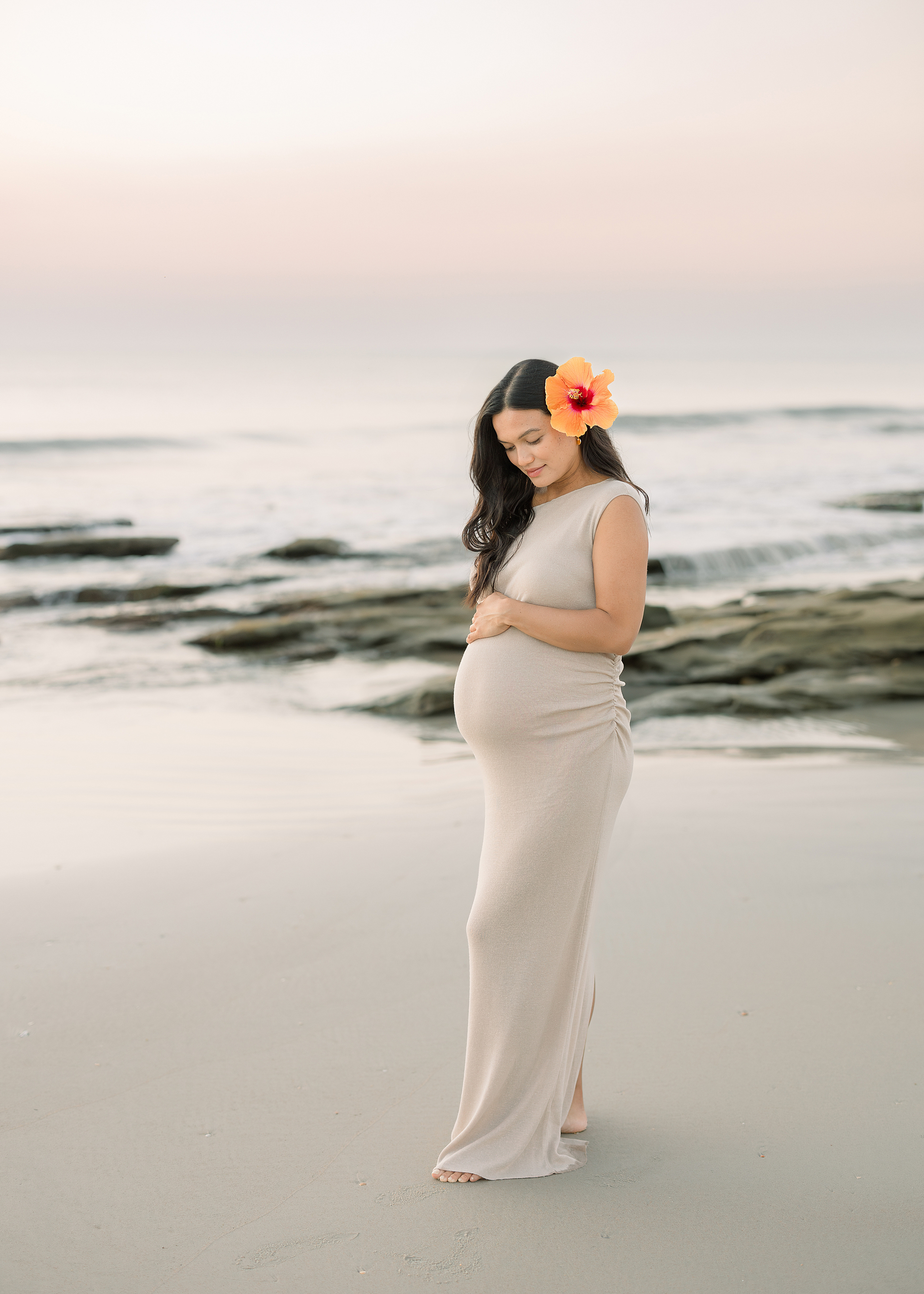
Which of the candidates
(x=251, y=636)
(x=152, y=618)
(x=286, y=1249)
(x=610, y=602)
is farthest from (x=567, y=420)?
(x=152, y=618)

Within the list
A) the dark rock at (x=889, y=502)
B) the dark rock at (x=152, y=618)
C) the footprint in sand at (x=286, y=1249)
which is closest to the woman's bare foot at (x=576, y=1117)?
the footprint in sand at (x=286, y=1249)

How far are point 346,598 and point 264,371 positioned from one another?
58585 mm

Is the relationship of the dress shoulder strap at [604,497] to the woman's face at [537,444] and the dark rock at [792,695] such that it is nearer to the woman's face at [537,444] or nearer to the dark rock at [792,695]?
the woman's face at [537,444]

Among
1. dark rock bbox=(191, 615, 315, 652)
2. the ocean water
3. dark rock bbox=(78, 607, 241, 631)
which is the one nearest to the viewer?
the ocean water

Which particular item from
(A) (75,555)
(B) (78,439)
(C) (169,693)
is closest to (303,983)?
(C) (169,693)

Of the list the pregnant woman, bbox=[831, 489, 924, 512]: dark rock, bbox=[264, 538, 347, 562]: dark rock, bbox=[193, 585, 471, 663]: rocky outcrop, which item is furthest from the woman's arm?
bbox=[831, 489, 924, 512]: dark rock

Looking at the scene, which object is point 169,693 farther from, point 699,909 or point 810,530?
point 810,530

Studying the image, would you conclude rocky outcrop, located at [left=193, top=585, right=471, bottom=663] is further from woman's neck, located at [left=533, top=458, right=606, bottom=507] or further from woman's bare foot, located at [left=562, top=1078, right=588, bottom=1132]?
woman's bare foot, located at [left=562, top=1078, right=588, bottom=1132]

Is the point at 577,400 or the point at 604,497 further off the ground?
the point at 577,400

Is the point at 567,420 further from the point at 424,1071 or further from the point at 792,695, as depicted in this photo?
the point at 792,695

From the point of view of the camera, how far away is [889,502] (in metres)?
20.7

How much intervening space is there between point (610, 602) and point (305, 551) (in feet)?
47.0

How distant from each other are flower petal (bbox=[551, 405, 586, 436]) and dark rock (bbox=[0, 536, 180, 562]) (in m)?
15.0

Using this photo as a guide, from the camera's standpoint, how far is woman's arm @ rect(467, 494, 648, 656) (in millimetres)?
2557
